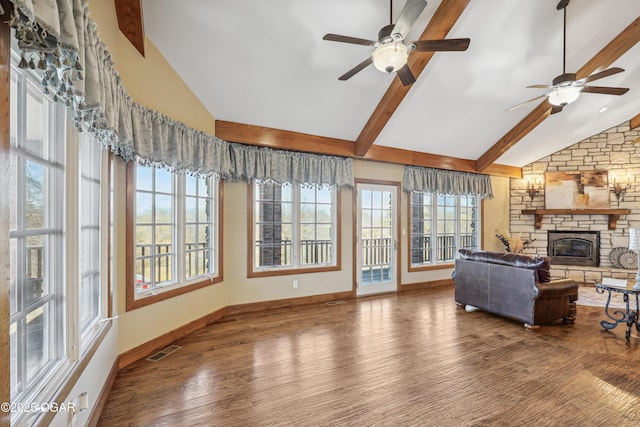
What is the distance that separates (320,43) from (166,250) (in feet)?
9.37

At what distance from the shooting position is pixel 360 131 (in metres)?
4.79

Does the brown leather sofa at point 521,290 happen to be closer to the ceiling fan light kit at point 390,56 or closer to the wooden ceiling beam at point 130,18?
the ceiling fan light kit at point 390,56

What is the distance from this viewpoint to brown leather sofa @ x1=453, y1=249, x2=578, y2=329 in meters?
3.63

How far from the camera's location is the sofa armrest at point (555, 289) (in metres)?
3.59

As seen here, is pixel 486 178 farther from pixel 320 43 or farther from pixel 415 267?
pixel 320 43

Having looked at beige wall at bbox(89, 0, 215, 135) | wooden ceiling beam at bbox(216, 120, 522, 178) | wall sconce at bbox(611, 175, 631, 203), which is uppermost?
beige wall at bbox(89, 0, 215, 135)

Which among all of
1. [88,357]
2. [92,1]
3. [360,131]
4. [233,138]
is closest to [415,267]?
[360,131]

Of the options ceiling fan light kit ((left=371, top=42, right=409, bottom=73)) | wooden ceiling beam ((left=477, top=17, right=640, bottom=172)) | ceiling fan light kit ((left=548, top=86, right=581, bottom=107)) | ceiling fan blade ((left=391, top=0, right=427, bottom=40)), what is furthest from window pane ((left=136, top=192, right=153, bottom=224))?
wooden ceiling beam ((left=477, top=17, right=640, bottom=172))

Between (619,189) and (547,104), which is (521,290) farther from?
(619,189)

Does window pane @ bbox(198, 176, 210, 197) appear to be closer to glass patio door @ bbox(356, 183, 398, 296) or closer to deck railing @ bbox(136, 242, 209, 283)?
deck railing @ bbox(136, 242, 209, 283)

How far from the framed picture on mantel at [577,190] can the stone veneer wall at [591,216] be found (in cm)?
12

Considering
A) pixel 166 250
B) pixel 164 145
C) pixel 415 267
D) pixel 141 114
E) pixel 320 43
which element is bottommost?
pixel 415 267

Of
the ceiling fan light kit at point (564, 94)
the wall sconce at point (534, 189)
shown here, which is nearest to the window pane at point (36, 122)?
the ceiling fan light kit at point (564, 94)

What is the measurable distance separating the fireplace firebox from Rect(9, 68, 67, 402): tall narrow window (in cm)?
864
